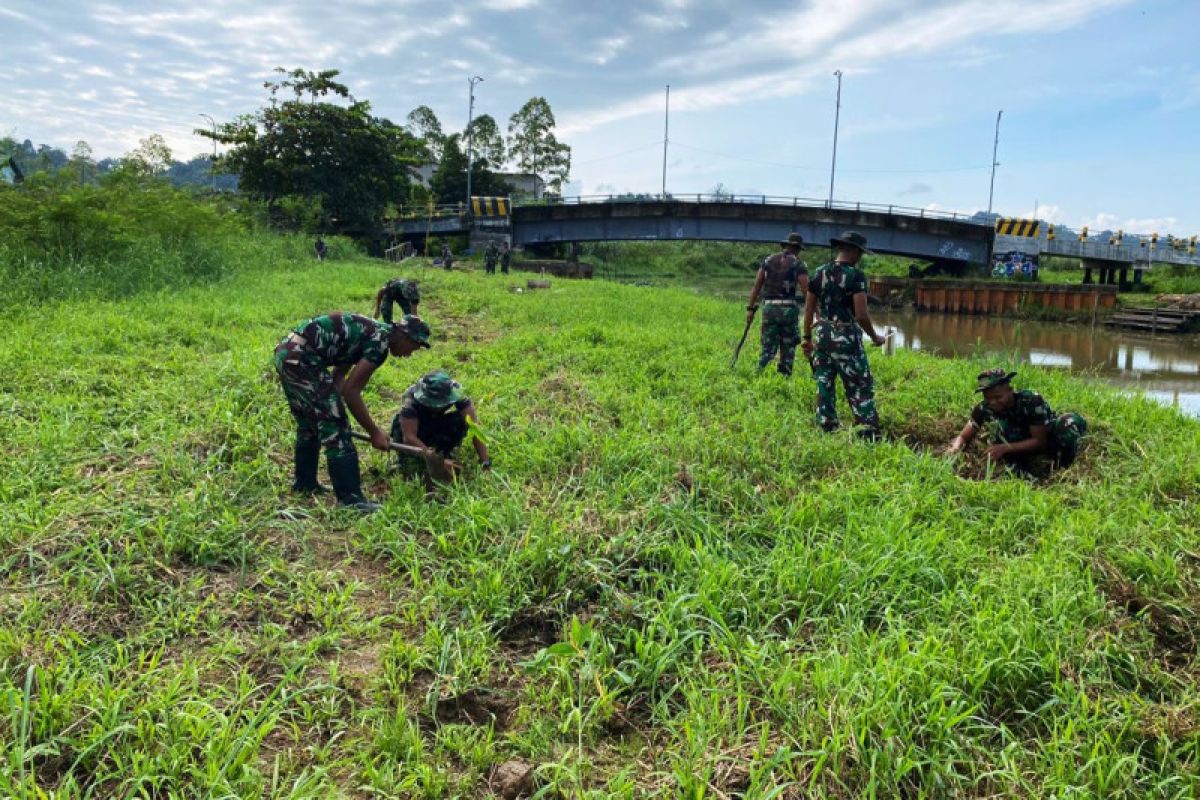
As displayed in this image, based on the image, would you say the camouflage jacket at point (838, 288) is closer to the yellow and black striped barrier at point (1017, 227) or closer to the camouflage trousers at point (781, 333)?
the camouflage trousers at point (781, 333)

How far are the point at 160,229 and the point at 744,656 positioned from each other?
15.5m

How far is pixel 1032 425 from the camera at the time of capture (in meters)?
4.70

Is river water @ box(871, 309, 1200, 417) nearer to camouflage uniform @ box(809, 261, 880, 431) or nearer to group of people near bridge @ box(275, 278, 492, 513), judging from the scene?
camouflage uniform @ box(809, 261, 880, 431)

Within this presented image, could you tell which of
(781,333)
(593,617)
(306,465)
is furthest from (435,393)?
(781,333)

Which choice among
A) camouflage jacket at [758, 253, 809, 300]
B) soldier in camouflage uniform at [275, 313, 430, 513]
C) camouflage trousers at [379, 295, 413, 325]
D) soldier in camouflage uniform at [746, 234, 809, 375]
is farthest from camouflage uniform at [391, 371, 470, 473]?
camouflage jacket at [758, 253, 809, 300]

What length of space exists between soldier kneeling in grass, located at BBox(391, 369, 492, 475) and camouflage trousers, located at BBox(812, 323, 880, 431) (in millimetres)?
2788

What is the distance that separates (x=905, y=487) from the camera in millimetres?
3918

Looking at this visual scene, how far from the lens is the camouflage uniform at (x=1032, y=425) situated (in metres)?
4.66

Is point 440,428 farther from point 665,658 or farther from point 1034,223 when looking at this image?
point 1034,223

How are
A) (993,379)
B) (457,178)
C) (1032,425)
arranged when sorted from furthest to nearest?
(457,178), (1032,425), (993,379)

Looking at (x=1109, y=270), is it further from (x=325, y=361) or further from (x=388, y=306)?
(x=325, y=361)

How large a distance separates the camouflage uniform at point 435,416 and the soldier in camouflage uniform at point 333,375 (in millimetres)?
348

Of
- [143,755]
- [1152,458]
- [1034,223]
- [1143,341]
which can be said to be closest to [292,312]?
[143,755]

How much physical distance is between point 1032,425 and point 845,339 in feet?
4.60
